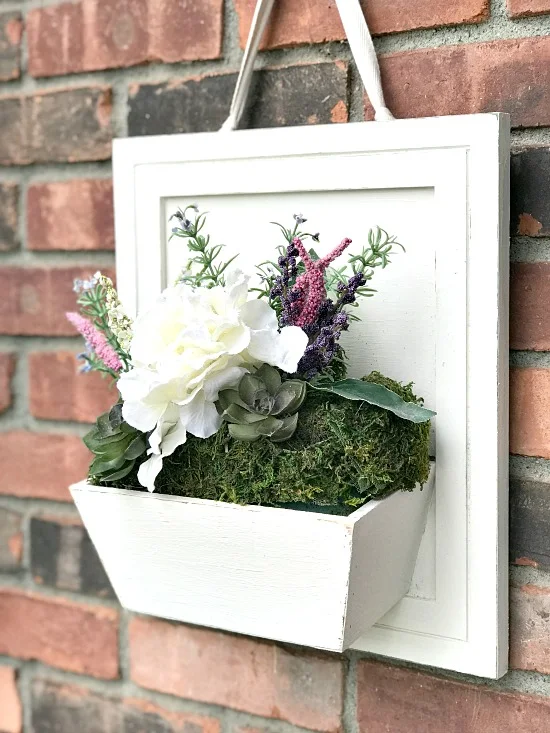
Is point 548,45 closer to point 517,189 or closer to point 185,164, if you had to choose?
point 517,189

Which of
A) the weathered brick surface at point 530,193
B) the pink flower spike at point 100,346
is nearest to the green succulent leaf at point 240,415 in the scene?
the pink flower spike at point 100,346

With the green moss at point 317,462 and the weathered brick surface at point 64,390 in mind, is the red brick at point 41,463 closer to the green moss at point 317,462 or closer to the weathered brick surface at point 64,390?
the weathered brick surface at point 64,390

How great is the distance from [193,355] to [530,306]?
24cm

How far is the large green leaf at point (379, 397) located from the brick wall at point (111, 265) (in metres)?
0.11

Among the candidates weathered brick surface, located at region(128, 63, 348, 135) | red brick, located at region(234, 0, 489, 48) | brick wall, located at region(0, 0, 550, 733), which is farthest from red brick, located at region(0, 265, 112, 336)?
red brick, located at region(234, 0, 489, 48)

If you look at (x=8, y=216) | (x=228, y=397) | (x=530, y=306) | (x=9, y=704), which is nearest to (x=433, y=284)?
(x=530, y=306)

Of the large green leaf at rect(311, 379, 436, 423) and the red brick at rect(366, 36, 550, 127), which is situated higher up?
the red brick at rect(366, 36, 550, 127)

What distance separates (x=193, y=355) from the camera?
55cm

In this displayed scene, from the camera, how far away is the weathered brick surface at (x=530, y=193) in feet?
2.01

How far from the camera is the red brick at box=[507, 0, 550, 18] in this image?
1.99ft

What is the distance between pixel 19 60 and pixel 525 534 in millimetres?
598

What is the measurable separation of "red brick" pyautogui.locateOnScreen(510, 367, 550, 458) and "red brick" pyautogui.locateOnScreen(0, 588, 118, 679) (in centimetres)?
42

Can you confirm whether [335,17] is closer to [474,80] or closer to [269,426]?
[474,80]

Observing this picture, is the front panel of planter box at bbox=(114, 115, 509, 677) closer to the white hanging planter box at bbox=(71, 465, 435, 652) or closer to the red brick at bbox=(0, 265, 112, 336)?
the white hanging planter box at bbox=(71, 465, 435, 652)
